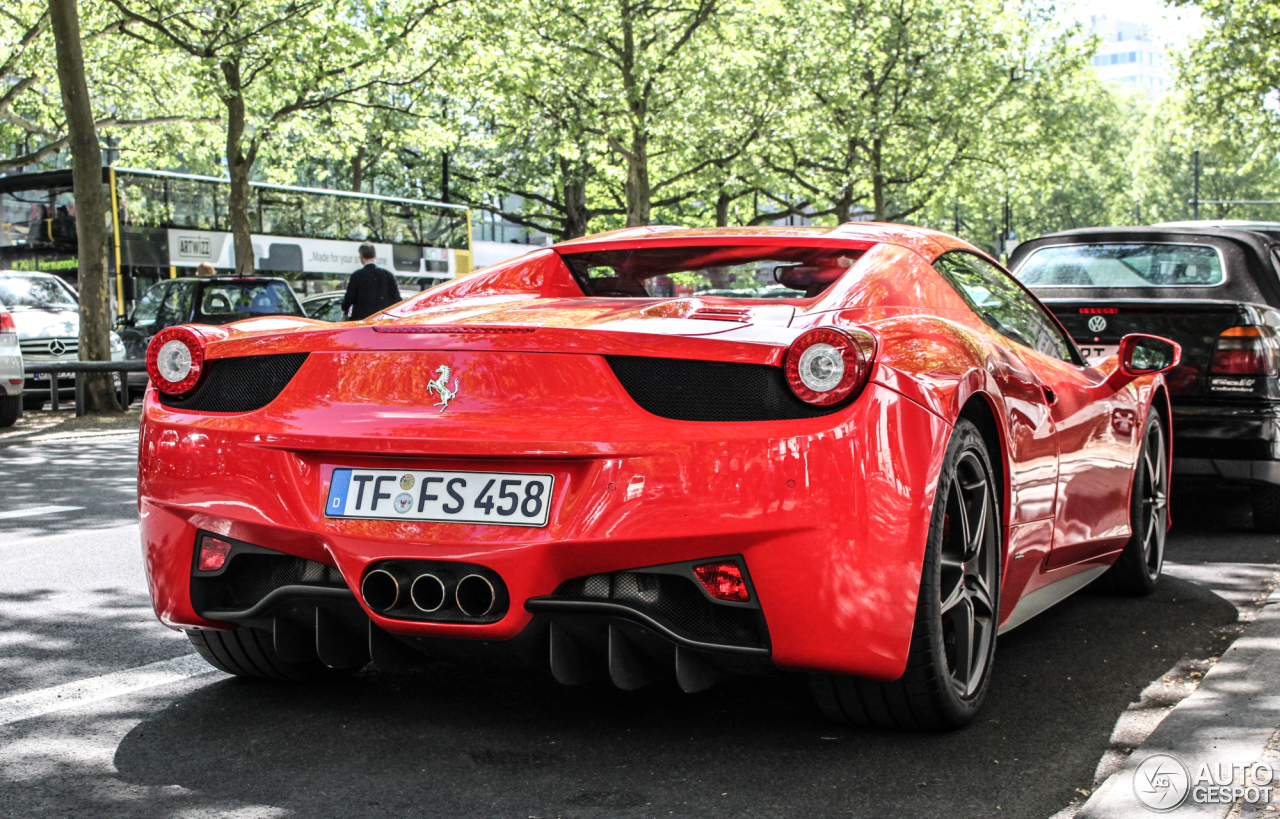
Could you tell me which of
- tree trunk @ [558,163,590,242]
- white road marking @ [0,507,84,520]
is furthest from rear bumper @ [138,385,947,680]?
tree trunk @ [558,163,590,242]

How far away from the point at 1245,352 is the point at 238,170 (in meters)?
17.8

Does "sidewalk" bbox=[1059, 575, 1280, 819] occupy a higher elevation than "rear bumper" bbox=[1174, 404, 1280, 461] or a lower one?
lower

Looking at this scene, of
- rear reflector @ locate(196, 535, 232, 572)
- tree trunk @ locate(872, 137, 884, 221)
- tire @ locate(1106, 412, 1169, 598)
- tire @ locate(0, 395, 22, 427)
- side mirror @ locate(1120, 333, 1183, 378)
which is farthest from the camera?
tree trunk @ locate(872, 137, 884, 221)

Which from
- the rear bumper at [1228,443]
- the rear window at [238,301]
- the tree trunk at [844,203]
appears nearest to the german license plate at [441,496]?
the rear bumper at [1228,443]

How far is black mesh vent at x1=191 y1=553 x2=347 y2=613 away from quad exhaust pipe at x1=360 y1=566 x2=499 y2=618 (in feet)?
0.54

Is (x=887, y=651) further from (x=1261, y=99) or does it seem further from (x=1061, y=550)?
(x=1261, y=99)

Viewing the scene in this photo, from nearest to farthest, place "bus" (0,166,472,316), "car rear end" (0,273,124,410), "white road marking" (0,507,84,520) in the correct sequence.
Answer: "white road marking" (0,507,84,520) < "car rear end" (0,273,124,410) < "bus" (0,166,472,316)

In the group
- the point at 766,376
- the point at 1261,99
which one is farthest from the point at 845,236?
the point at 1261,99

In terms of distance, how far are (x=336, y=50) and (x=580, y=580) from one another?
17902 millimetres

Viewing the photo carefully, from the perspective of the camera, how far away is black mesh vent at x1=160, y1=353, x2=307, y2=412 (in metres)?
3.46

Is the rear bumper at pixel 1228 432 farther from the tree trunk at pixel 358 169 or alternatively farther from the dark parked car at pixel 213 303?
the tree trunk at pixel 358 169

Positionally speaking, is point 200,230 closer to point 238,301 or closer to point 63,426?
point 238,301

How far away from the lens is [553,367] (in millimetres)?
3191

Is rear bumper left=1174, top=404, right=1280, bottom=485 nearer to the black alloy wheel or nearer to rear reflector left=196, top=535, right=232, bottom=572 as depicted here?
the black alloy wheel
